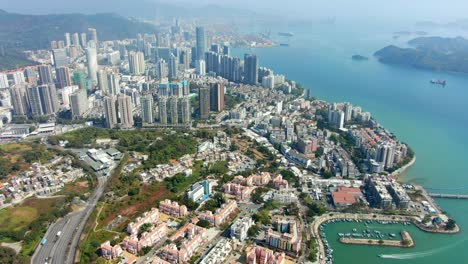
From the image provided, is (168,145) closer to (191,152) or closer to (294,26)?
(191,152)

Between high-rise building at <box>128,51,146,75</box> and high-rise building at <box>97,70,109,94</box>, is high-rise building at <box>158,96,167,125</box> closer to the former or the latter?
high-rise building at <box>97,70,109,94</box>

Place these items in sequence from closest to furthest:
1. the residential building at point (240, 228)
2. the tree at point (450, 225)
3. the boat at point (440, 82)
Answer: the residential building at point (240, 228)
the tree at point (450, 225)
the boat at point (440, 82)

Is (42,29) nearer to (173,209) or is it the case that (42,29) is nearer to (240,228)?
(173,209)

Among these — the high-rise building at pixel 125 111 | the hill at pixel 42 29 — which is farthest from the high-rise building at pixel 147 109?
the hill at pixel 42 29

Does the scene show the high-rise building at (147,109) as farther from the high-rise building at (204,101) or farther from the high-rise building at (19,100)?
the high-rise building at (19,100)

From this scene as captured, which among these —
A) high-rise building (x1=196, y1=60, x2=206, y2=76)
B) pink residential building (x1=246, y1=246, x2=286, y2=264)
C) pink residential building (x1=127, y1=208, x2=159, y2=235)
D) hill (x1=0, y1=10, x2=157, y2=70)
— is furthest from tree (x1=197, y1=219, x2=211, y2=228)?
hill (x1=0, y1=10, x2=157, y2=70)

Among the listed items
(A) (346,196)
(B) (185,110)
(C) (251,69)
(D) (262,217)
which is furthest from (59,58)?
(A) (346,196)
